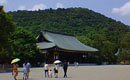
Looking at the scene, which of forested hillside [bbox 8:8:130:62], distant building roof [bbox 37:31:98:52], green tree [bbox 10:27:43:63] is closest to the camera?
green tree [bbox 10:27:43:63]

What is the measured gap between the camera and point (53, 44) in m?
48.1

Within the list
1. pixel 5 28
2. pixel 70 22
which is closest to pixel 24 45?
pixel 5 28

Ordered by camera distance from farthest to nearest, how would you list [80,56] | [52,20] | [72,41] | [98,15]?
[98,15], [52,20], [72,41], [80,56]

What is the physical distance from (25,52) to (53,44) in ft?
33.9

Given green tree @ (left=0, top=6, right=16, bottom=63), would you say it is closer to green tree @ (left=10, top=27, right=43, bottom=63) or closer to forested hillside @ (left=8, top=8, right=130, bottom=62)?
green tree @ (left=10, top=27, right=43, bottom=63)

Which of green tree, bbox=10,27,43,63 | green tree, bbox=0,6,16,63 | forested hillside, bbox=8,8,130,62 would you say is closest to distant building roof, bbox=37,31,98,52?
green tree, bbox=10,27,43,63

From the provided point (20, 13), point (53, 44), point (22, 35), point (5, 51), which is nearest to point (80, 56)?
point (53, 44)

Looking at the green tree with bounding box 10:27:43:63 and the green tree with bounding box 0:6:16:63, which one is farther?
the green tree with bounding box 10:27:43:63

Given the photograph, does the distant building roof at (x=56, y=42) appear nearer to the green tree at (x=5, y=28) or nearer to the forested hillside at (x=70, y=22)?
the green tree at (x=5, y=28)

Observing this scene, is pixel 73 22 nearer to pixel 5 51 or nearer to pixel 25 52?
pixel 25 52

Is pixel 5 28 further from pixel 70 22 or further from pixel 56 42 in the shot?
pixel 70 22

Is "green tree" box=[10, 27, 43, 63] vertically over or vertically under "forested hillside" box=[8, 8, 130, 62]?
under

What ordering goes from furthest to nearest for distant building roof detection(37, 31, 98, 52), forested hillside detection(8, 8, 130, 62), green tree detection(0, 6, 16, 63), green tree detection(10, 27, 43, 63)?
forested hillside detection(8, 8, 130, 62) < distant building roof detection(37, 31, 98, 52) < green tree detection(10, 27, 43, 63) < green tree detection(0, 6, 16, 63)

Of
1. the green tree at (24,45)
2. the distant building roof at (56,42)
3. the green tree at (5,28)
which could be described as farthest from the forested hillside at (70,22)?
the green tree at (5,28)
